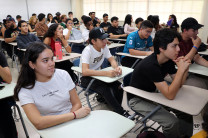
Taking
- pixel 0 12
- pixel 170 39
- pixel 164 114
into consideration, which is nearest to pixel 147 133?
pixel 164 114

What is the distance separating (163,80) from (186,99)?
0.80ft

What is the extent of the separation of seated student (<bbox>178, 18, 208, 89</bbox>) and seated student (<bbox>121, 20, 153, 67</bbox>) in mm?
560

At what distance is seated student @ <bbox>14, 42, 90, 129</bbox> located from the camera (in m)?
1.12

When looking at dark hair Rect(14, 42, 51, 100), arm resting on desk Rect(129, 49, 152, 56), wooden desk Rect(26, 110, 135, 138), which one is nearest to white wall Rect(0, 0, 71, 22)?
arm resting on desk Rect(129, 49, 152, 56)

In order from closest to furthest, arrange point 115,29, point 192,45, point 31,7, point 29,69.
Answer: point 29,69 < point 192,45 < point 115,29 < point 31,7

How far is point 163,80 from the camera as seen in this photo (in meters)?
1.50

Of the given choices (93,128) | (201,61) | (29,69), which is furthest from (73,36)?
(93,128)

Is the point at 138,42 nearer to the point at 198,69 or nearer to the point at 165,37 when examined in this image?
the point at 198,69

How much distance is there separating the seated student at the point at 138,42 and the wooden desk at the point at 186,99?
131 centimetres

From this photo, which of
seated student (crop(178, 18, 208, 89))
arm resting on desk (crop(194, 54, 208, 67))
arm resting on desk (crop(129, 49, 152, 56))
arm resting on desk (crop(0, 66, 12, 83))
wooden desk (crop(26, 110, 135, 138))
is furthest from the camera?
arm resting on desk (crop(129, 49, 152, 56))

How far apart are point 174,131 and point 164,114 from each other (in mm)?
158

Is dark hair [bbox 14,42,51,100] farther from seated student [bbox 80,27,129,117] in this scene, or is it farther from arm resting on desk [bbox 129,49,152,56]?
arm resting on desk [bbox 129,49,152,56]

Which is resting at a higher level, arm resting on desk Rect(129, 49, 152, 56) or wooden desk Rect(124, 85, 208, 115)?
arm resting on desk Rect(129, 49, 152, 56)

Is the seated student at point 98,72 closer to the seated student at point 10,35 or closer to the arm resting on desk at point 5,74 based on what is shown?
the arm resting on desk at point 5,74
